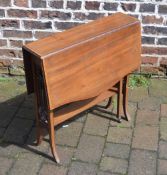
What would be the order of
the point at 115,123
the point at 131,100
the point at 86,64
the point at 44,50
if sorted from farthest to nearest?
the point at 131,100 → the point at 115,123 → the point at 86,64 → the point at 44,50

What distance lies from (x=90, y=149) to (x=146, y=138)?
1.75 feet

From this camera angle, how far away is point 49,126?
318cm

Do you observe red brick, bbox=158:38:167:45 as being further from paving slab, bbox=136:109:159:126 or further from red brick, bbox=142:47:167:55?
paving slab, bbox=136:109:159:126

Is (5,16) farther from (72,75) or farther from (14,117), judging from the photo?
(72,75)

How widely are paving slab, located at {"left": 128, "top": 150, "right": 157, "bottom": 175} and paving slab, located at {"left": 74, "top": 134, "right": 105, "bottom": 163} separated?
11.3 inches

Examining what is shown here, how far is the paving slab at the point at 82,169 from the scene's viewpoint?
3.22m

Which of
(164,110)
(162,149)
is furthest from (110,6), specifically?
(162,149)

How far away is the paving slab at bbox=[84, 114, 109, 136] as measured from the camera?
144 inches

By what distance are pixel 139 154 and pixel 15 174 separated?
1061 mm

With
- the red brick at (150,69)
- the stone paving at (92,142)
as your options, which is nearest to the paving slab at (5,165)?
the stone paving at (92,142)

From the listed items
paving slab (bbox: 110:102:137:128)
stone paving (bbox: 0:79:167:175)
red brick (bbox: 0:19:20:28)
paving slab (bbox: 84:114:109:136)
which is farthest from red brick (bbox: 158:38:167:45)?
red brick (bbox: 0:19:20:28)

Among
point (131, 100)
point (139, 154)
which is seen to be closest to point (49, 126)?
point (139, 154)

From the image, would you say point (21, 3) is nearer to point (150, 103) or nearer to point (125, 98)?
point (125, 98)

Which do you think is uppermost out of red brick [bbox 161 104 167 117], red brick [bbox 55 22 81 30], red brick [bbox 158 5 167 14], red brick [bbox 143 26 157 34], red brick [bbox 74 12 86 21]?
red brick [bbox 158 5 167 14]
